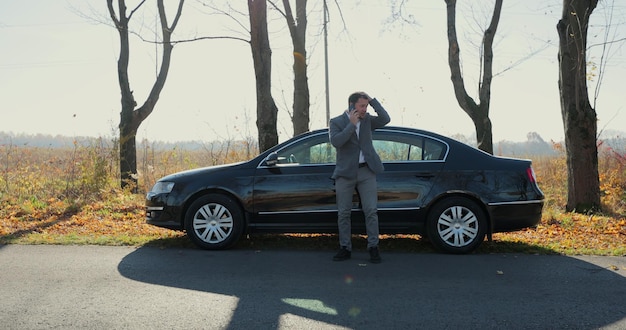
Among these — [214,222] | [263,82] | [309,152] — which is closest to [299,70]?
[263,82]

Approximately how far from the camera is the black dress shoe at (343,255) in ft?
22.4

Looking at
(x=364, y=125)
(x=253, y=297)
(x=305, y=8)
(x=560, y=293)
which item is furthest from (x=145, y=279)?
(x=305, y=8)

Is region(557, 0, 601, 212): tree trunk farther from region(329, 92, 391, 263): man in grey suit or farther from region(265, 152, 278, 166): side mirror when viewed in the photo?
region(265, 152, 278, 166): side mirror

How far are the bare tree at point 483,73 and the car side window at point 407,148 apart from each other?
858cm

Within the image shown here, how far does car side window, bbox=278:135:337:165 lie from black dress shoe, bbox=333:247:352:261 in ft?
4.20

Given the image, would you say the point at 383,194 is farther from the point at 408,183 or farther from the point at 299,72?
the point at 299,72

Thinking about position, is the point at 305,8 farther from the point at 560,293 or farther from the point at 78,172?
the point at 560,293

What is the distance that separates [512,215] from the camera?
23.9 feet

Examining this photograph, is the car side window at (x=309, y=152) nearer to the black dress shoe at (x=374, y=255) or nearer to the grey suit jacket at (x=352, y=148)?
the grey suit jacket at (x=352, y=148)

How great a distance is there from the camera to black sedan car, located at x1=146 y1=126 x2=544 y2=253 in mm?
7270

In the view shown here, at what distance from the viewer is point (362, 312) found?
471 cm

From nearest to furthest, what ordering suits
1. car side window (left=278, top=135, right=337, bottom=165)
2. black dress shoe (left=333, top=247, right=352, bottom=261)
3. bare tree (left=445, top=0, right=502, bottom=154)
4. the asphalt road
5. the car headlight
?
1. the asphalt road
2. black dress shoe (left=333, top=247, right=352, bottom=261)
3. car side window (left=278, top=135, right=337, bottom=165)
4. the car headlight
5. bare tree (left=445, top=0, right=502, bottom=154)

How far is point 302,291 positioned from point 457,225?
2.67m

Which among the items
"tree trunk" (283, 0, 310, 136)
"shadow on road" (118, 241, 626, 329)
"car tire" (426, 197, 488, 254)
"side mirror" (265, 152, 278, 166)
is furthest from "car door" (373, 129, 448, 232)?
"tree trunk" (283, 0, 310, 136)
